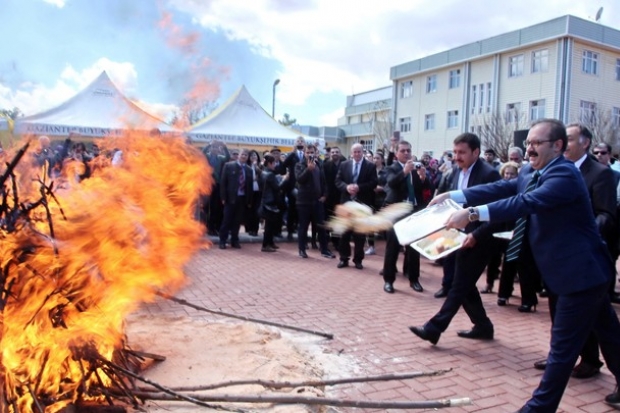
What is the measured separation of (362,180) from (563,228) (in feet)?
18.1

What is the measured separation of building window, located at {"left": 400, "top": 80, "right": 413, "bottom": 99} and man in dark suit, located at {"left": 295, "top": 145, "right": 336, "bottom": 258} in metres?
39.2

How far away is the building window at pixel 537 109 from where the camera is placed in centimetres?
3581

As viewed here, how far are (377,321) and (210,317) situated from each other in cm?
192

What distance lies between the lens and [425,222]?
4.09 meters

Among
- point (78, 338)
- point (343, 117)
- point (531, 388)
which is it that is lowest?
point (531, 388)

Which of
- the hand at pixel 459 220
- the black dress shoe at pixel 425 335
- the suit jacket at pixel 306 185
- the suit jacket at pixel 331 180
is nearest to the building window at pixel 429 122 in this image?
the suit jacket at pixel 331 180

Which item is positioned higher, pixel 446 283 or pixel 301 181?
pixel 301 181

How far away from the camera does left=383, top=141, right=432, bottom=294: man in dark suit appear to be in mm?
7445

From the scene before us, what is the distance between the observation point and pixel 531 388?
416 cm

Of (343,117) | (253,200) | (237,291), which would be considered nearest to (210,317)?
(237,291)

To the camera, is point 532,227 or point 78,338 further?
point 532,227

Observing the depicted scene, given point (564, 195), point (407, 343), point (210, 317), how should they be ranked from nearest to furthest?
point (564, 195)
point (407, 343)
point (210, 317)

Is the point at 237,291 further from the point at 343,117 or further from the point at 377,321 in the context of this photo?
the point at 343,117

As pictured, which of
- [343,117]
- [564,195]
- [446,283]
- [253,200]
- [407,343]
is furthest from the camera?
[343,117]
